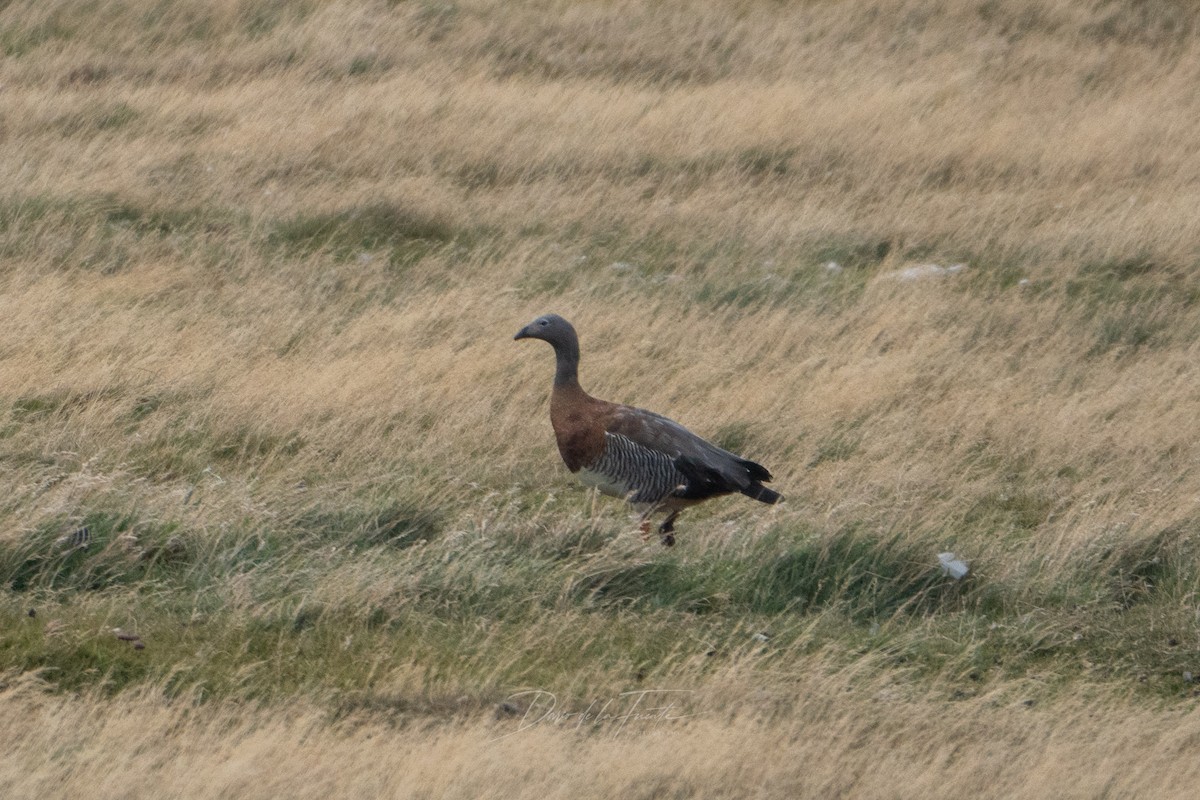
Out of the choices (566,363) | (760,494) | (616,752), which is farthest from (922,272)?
(616,752)

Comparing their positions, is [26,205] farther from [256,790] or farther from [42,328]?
[256,790]

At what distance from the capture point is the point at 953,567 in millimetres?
6684

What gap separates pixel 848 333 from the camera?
10.6 meters

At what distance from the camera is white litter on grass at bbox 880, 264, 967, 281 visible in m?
11.8

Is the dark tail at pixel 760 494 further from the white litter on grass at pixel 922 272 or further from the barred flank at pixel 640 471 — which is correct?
the white litter on grass at pixel 922 272

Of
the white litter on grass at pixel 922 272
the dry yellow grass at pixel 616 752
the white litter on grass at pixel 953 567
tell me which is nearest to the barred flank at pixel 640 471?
the white litter on grass at pixel 953 567

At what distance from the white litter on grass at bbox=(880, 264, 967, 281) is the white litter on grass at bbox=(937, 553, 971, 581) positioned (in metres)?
5.32

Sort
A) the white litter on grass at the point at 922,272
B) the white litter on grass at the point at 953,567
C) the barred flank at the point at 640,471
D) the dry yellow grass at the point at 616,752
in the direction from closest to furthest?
the dry yellow grass at the point at 616,752
the white litter on grass at the point at 953,567
the barred flank at the point at 640,471
the white litter on grass at the point at 922,272

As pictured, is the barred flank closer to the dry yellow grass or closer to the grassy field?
the grassy field

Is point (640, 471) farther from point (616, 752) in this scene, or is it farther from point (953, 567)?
point (616, 752)

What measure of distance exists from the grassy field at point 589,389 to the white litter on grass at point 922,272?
97 millimetres

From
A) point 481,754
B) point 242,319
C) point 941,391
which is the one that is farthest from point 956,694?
point 242,319

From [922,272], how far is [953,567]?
563 centimetres

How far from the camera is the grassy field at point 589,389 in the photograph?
525 cm
